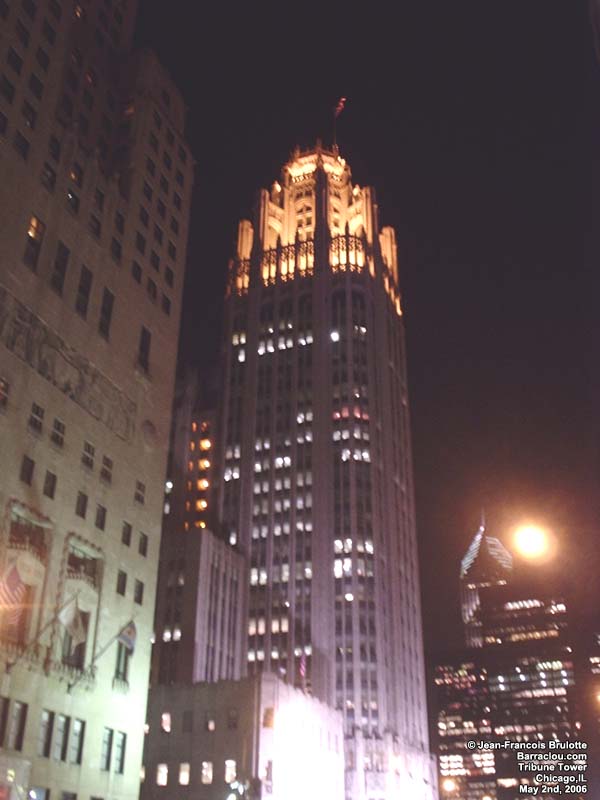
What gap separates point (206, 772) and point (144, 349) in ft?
168

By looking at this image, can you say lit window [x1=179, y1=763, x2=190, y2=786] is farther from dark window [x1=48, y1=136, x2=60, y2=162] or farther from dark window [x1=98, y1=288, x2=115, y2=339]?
dark window [x1=48, y1=136, x2=60, y2=162]

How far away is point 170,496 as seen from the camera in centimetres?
16275

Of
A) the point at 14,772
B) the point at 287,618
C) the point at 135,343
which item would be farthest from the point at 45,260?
the point at 287,618

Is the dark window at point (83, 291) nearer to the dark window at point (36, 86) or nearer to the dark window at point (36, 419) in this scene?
the dark window at point (36, 419)

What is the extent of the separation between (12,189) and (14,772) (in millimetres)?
37069

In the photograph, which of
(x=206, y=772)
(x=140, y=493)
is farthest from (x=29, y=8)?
(x=206, y=772)

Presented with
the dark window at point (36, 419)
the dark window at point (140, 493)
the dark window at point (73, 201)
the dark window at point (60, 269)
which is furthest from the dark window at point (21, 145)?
the dark window at point (140, 493)

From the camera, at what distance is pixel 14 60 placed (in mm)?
59906

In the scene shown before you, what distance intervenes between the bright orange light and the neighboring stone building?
236ft

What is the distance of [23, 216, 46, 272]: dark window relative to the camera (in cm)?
5638

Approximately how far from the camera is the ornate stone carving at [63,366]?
5303 cm

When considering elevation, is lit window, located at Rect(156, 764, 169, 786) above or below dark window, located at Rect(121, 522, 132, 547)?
below

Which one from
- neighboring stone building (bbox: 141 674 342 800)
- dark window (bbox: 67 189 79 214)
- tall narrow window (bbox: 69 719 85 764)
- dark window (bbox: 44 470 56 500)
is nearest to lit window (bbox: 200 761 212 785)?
neighboring stone building (bbox: 141 674 342 800)

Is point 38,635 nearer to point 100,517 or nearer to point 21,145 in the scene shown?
point 100,517
